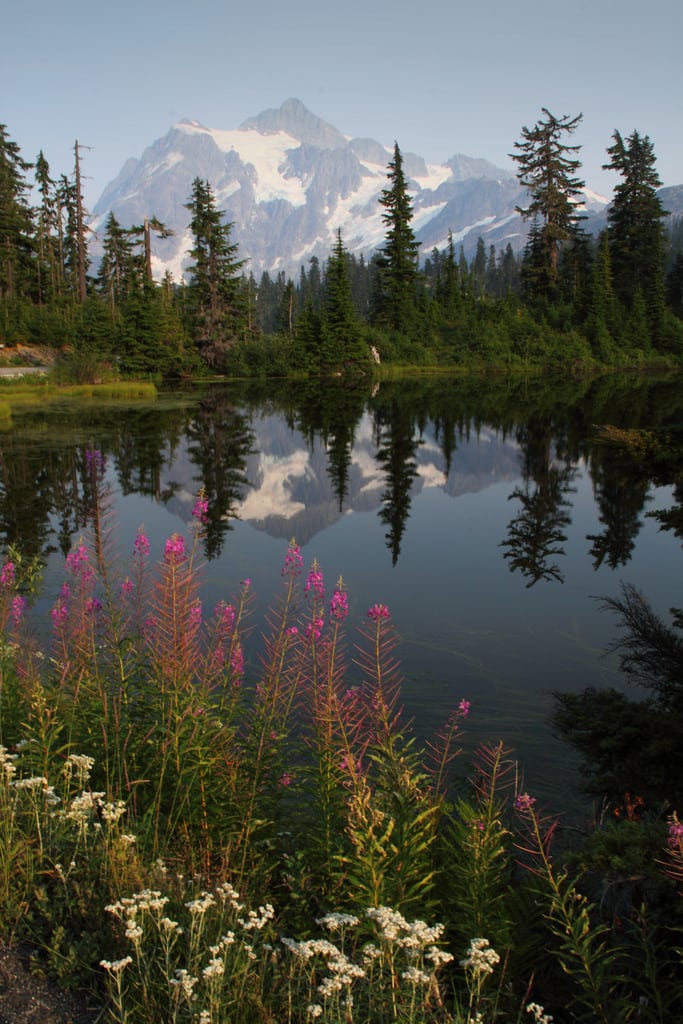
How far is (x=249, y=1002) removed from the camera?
2.46 meters

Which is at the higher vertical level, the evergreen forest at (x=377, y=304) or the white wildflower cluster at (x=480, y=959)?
the evergreen forest at (x=377, y=304)

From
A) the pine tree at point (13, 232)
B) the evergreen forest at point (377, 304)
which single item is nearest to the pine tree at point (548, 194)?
the evergreen forest at point (377, 304)

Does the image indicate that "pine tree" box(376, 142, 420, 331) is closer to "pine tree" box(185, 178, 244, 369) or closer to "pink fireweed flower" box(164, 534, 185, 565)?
"pine tree" box(185, 178, 244, 369)

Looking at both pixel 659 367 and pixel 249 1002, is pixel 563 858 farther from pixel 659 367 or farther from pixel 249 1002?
pixel 659 367

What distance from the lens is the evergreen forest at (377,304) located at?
149ft

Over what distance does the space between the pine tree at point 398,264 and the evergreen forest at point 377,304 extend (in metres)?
0.12

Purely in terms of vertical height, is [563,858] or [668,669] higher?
[668,669]

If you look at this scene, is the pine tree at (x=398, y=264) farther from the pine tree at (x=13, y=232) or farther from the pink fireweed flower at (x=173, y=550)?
the pink fireweed flower at (x=173, y=550)

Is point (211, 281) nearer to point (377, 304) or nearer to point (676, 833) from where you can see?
point (377, 304)

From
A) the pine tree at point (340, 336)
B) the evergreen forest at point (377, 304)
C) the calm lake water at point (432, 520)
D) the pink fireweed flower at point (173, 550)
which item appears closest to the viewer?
the pink fireweed flower at point (173, 550)

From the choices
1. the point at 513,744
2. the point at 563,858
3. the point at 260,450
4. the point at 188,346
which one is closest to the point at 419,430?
the point at 260,450

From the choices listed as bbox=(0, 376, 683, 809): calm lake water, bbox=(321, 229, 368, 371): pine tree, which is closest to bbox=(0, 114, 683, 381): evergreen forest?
bbox=(321, 229, 368, 371): pine tree

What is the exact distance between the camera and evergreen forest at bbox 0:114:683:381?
45.3m

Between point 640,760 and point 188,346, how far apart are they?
49.2 meters
